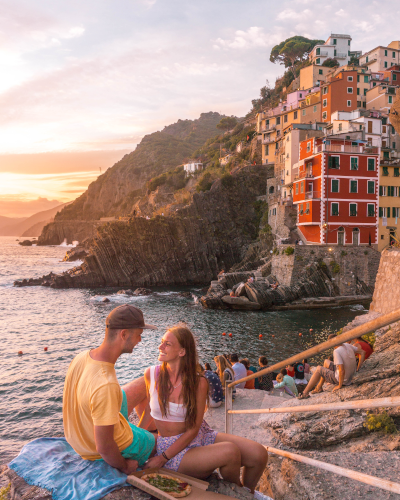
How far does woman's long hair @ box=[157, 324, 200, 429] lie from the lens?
3578mm

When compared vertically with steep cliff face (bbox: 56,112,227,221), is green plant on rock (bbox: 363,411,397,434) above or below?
below

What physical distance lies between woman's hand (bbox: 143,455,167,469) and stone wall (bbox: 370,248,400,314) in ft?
36.8

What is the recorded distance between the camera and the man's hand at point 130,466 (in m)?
3.28

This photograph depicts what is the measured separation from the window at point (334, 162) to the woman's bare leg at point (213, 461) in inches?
1506

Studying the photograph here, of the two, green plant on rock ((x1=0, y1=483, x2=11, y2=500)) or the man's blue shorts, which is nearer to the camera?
green plant on rock ((x1=0, y1=483, x2=11, y2=500))

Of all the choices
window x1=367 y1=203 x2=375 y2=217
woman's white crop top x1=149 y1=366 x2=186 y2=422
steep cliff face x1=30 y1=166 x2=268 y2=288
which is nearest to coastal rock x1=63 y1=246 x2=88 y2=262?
steep cliff face x1=30 y1=166 x2=268 y2=288

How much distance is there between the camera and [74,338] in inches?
1056

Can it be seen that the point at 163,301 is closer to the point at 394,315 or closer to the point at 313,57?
the point at 394,315

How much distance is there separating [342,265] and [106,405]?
36880mm

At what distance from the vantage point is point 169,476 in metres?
3.28

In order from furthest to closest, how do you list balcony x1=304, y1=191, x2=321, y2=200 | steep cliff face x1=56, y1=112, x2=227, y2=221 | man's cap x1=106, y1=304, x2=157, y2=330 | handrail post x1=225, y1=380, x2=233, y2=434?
1. steep cliff face x1=56, y1=112, x2=227, y2=221
2. balcony x1=304, y1=191, x2=321, y2=200
3. handrail post x1=225, y1=380, x2=233, y2=434
4. man's cap x1=106, y1=304, x2=157, y2=330

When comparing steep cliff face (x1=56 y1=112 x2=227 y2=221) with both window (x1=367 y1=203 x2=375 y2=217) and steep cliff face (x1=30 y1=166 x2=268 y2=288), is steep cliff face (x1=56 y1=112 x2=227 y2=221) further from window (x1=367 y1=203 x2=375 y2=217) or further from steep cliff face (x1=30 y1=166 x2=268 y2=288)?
window (x1=367 y1=203 x2=375 y2=217)

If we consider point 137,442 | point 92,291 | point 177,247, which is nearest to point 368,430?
point 137,442

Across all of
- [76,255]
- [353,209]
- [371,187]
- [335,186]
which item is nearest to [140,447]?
[335,186]
